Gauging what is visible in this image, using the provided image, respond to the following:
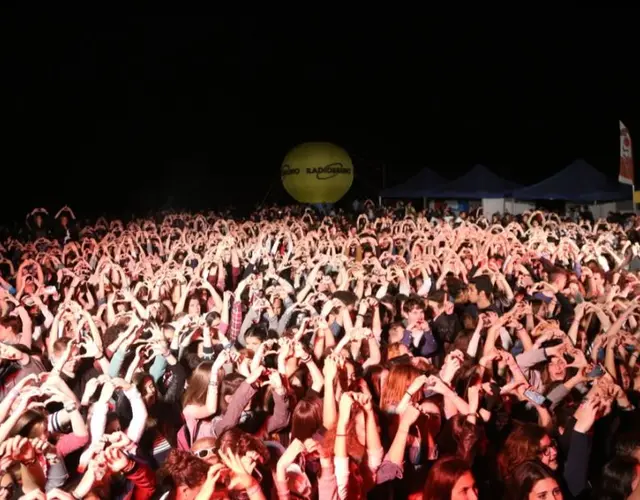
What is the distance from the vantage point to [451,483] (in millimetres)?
2508

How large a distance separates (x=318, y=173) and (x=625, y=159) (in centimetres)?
1193

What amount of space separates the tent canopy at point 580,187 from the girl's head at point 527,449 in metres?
13.2

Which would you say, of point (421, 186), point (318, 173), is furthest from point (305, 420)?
point (318, 173)

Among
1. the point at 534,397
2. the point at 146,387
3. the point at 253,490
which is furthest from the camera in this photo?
the point at 146,387

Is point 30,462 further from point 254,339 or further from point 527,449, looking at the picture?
point 254,339

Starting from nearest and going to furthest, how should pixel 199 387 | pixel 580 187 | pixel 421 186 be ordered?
pixel 199 387, pixel 580 187, pixel 421 186

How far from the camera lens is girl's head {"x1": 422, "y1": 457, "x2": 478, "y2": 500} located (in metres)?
2.50

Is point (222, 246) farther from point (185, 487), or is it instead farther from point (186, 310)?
point (185, 487)

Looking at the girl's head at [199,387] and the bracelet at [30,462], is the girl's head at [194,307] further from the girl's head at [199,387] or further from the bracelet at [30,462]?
the bracelet at [30,462]

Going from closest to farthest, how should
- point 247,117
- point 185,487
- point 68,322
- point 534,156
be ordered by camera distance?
point 185,487, point 68,322, point 534,156, point 247,117

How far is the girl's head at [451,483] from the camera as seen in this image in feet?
8.21

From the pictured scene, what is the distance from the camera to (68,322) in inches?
192

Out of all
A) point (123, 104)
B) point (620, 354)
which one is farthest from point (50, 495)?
point (123, 104)

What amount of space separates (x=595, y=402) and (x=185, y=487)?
166cm
